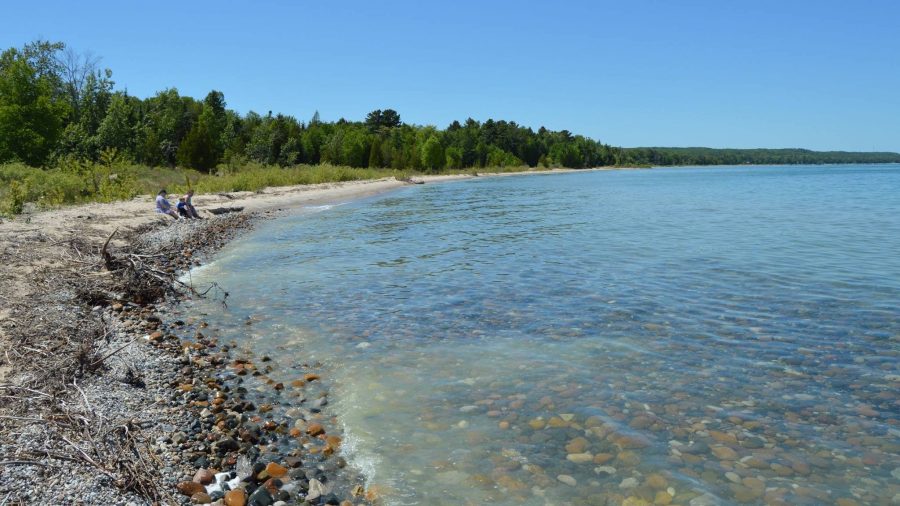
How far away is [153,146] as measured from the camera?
62.7 m

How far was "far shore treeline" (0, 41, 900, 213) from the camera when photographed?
3319 cm

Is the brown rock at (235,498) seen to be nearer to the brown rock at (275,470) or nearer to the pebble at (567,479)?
the brown rock at (275,470)

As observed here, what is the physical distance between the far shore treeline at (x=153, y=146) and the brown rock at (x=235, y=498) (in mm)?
21211

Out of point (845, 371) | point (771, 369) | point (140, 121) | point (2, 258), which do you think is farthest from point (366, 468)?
point (140, 121)

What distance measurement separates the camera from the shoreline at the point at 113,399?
4.67 meters

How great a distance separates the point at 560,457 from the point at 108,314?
8.71m

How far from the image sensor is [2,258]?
1252cm

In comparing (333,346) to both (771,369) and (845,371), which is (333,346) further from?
(845,371)

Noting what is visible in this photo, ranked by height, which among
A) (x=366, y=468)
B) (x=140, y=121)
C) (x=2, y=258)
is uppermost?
(x=140, y=121)

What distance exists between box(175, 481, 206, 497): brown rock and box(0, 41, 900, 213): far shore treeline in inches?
823

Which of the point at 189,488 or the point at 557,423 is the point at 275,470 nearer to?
the point at 189,488

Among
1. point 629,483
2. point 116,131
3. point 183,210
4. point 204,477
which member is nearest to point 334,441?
point 204,477

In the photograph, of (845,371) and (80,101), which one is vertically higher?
(80,101)

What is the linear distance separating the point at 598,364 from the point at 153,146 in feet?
214
